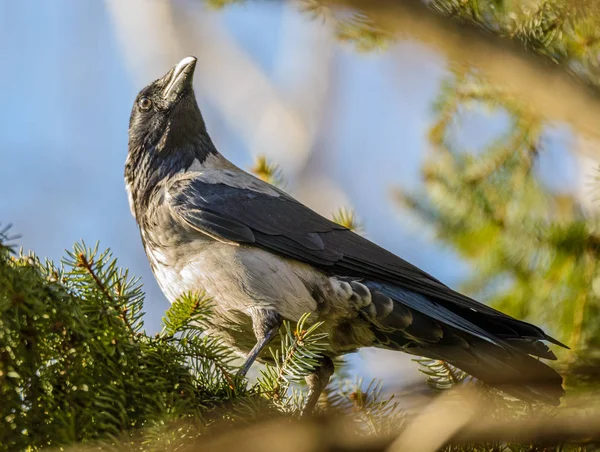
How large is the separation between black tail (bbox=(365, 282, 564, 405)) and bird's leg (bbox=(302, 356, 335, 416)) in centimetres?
28

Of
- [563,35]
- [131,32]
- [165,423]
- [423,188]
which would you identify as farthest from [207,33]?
[165,423]

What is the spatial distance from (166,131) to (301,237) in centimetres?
130

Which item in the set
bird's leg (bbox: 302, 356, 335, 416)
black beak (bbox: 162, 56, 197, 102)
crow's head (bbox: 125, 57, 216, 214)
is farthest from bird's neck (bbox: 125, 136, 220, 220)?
bird's leg (bbox: 302, 356, 335, 416)

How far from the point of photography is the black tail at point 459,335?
3.42 meters

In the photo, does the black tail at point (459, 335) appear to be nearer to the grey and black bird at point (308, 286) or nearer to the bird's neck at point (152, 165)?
the grey and black bird at point (308, 286)

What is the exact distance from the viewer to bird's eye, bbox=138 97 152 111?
16.1 ft

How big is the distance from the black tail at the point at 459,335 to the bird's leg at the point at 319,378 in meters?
0.28

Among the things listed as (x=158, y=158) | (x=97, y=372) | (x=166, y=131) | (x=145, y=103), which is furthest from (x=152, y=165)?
(x=97, y=372)

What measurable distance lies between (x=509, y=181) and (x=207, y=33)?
1274cm

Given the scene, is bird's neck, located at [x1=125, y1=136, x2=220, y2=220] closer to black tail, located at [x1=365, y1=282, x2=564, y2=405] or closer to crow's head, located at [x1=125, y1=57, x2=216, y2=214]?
crow's head, located at [x1=125, y1=57, x2=216, y2=214]

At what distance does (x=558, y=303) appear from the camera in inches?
157

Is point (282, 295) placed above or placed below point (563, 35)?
below

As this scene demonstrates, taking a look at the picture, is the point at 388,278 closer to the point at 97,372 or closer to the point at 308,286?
the point at 308,286

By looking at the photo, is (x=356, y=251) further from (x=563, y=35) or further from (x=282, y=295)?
(x=563, y=35)
